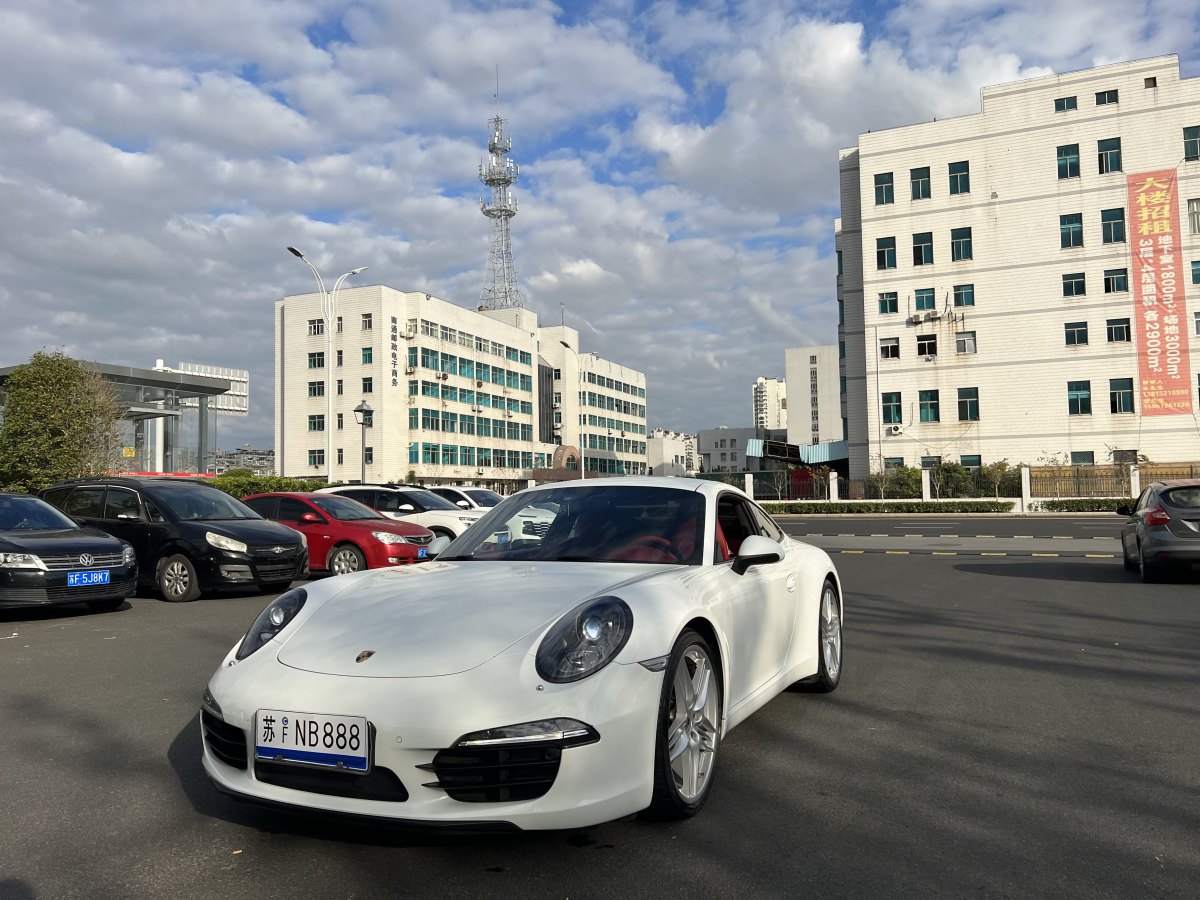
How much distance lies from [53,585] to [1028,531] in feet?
77.0

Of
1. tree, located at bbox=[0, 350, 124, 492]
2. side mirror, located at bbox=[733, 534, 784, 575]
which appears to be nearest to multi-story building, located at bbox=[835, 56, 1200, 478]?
tree, located at bbox=[0, 350, 124, 492]

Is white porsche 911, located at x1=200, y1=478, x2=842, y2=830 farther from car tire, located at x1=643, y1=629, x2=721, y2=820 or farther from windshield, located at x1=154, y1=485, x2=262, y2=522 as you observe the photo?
windshield, located at x1=154, y1=485, x2=262, y2=522

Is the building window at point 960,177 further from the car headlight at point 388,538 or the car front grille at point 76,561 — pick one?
the car front grille at point 76,561

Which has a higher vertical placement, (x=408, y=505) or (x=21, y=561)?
(x=408, y=505)

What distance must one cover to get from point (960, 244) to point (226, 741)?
5299 centimetres

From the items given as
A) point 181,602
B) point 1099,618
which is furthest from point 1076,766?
point 181,602

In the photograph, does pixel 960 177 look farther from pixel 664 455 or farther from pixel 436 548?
pixel 664 455

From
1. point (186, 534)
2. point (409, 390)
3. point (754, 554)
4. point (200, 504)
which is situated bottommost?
point (186, 534)

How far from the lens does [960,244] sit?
4997 centimetres

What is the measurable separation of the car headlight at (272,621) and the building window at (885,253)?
51.8m

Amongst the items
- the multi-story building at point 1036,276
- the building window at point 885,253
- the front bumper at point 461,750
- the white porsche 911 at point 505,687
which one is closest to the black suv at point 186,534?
the white porsche 911 at point 505,687

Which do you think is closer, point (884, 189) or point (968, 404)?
point (968, 404)

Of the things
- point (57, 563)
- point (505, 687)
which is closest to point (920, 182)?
→ point (57, 563)

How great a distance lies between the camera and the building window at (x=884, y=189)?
51125mm
